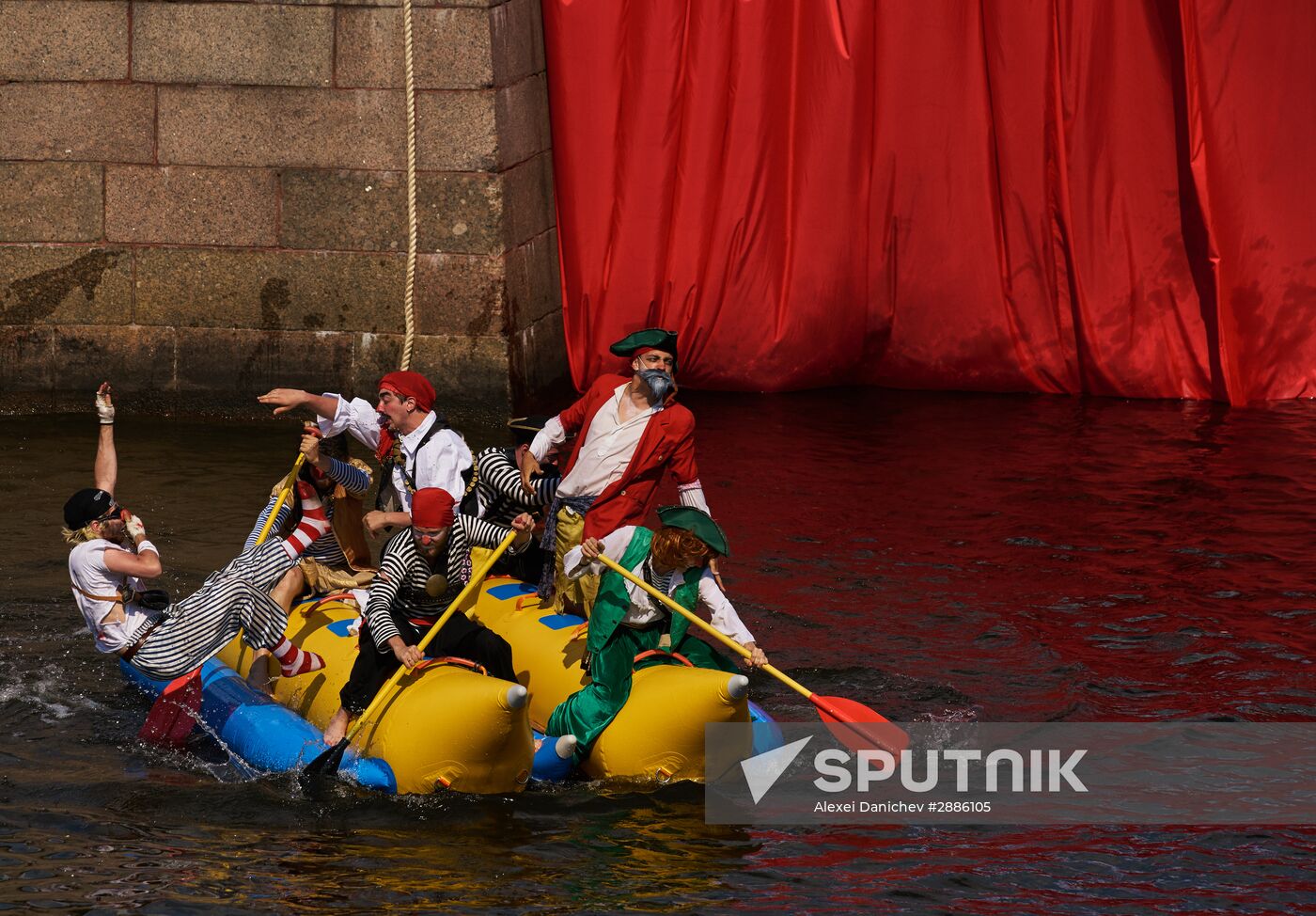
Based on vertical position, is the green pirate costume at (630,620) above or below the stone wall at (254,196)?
below

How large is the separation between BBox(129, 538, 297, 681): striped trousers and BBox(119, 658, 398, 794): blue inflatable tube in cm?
15

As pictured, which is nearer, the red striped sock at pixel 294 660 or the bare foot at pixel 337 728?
the bare foot at pixel 337 728

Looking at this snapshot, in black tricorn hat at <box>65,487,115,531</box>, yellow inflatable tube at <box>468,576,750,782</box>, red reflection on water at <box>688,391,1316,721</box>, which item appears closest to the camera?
yellow inflatable tube at <box>468,576,750,782</box>

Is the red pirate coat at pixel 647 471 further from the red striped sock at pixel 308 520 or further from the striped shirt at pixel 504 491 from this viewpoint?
the red striped sock at pixel 308 520

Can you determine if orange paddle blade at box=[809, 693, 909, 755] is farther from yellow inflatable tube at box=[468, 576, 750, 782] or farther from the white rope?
the white rope

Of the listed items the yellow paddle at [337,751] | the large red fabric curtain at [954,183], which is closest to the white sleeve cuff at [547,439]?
the yellow paddle at [337,751]

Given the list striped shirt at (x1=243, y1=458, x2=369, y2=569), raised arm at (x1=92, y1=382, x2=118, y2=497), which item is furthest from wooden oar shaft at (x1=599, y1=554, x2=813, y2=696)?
raised arm at (x1=92, y1=382, x2=118, y2=497)

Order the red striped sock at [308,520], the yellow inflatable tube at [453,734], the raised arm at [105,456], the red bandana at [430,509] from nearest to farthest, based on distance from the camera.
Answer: the yellow inflatable tube at [453,734] < the red bandana at [430,509] < the raised arm at [105,456] < the red striped sock at [308,520]

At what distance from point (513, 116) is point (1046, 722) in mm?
5896

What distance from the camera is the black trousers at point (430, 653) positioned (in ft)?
22.2

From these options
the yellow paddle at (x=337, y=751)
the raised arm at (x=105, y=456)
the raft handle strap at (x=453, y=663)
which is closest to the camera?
the yellow paddle at (x=337, y=751)

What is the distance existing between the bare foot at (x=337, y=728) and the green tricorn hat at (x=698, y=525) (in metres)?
1.44

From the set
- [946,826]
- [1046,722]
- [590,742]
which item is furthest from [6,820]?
[1046,722]

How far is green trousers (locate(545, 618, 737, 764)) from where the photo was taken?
6.59 m
